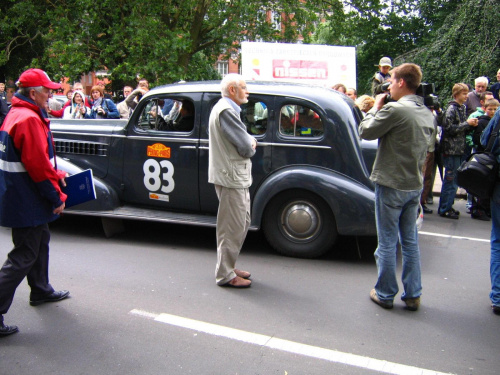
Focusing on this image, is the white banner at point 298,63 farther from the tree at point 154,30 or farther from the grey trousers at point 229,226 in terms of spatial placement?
the grey trousers at point 229,226

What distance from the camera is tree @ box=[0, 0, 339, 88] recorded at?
1559 centimetres

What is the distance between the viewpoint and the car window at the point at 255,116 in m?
A: 5.36

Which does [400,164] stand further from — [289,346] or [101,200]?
[101,200]

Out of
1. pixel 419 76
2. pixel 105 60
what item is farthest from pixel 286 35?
pixel 419 76

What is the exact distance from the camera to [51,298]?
13.2 ft

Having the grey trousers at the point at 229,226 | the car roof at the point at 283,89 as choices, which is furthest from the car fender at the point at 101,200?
the grey trousers at the point at 229,226

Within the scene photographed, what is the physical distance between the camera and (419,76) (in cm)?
376

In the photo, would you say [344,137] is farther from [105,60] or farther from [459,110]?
Answer: [105,60]

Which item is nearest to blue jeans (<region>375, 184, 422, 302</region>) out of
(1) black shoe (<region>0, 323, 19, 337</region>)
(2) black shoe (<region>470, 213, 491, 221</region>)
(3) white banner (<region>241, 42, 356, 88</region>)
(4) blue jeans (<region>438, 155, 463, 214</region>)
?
(1) black shoe (<region>0, 323, 19, 337</region>)

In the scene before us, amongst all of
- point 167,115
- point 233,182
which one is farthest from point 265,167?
point 167,115

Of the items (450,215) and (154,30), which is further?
(154,30)

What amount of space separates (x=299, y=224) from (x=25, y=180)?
2.79 metres

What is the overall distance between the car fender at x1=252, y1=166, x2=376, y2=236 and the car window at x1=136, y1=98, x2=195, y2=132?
1.30 meters

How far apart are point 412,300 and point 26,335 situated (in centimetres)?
297
